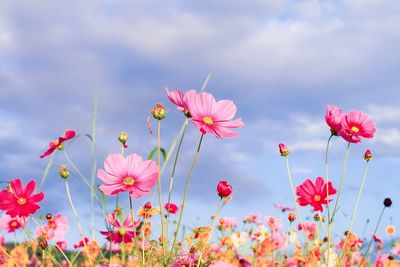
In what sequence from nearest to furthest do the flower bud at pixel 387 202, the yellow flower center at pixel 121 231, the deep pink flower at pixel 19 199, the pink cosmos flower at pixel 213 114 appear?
1. the pink cosmos flower at pixel 213 114
2. the deep pink flower at pixel 19 199
3. the yellow flower center at pixel 121 231
4. the flower bud at pixel 387 202

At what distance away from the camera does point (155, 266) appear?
1.91 m

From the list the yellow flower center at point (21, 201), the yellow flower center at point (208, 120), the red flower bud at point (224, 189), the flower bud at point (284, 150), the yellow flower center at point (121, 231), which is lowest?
the red flower bud at point (224, 189)

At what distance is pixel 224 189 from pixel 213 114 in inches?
8.3

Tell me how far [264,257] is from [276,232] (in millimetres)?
176

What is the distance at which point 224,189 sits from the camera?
1.67 m

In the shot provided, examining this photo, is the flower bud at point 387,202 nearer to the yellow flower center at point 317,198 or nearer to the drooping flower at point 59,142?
the yellow flower center at point 317,198

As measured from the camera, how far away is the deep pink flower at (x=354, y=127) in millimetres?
2051

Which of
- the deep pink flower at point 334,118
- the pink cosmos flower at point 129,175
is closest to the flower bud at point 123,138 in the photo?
the pink cosmos flower at point 129,175

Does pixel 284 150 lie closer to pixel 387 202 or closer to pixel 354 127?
pixel 354 127

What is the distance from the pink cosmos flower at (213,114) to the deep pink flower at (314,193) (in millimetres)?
758

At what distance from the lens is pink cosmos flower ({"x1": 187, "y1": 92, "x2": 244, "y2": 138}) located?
159 centimetres

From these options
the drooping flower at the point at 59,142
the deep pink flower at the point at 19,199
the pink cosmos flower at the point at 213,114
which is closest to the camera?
the pink cosmos flower at the point at 213,114

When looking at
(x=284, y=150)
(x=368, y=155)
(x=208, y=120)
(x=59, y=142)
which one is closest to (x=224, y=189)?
(x=208, y=120)

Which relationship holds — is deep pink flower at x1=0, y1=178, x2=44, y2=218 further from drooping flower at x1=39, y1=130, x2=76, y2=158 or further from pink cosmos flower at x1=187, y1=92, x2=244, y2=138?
pink cosmos flower at x1=187, y1=92, x2=244, y2=138
